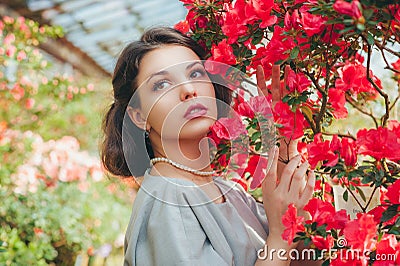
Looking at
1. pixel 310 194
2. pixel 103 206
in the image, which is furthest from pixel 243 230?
pixel 103 206

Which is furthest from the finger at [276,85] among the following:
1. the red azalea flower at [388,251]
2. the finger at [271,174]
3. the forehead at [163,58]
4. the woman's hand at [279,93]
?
the red azalea flower at [388,251]

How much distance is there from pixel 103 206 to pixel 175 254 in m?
2.81

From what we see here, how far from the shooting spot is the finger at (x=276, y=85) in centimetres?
122

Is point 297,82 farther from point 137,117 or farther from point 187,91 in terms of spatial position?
point 137,117

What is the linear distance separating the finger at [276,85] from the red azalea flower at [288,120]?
0.04 metres

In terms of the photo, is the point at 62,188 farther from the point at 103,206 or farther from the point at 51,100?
the point at 51,100

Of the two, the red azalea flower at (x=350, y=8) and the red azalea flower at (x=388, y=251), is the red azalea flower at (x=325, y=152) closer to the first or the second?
the red azalea flower at (x=388, y=251)

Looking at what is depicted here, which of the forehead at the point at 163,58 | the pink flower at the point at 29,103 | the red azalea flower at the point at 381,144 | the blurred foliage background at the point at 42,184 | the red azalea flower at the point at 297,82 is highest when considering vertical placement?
the forehead at the point at 163,58

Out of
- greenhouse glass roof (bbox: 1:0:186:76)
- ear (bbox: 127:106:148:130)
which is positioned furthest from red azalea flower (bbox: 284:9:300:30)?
greenhouse glass roof (bbox: 1:0:186:76)

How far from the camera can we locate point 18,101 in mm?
4250

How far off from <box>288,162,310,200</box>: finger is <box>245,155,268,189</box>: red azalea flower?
187 mm

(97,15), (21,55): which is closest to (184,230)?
(21,55)

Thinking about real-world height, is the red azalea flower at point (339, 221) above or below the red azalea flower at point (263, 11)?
below

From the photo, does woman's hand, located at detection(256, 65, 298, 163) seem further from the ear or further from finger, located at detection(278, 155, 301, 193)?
the ear
